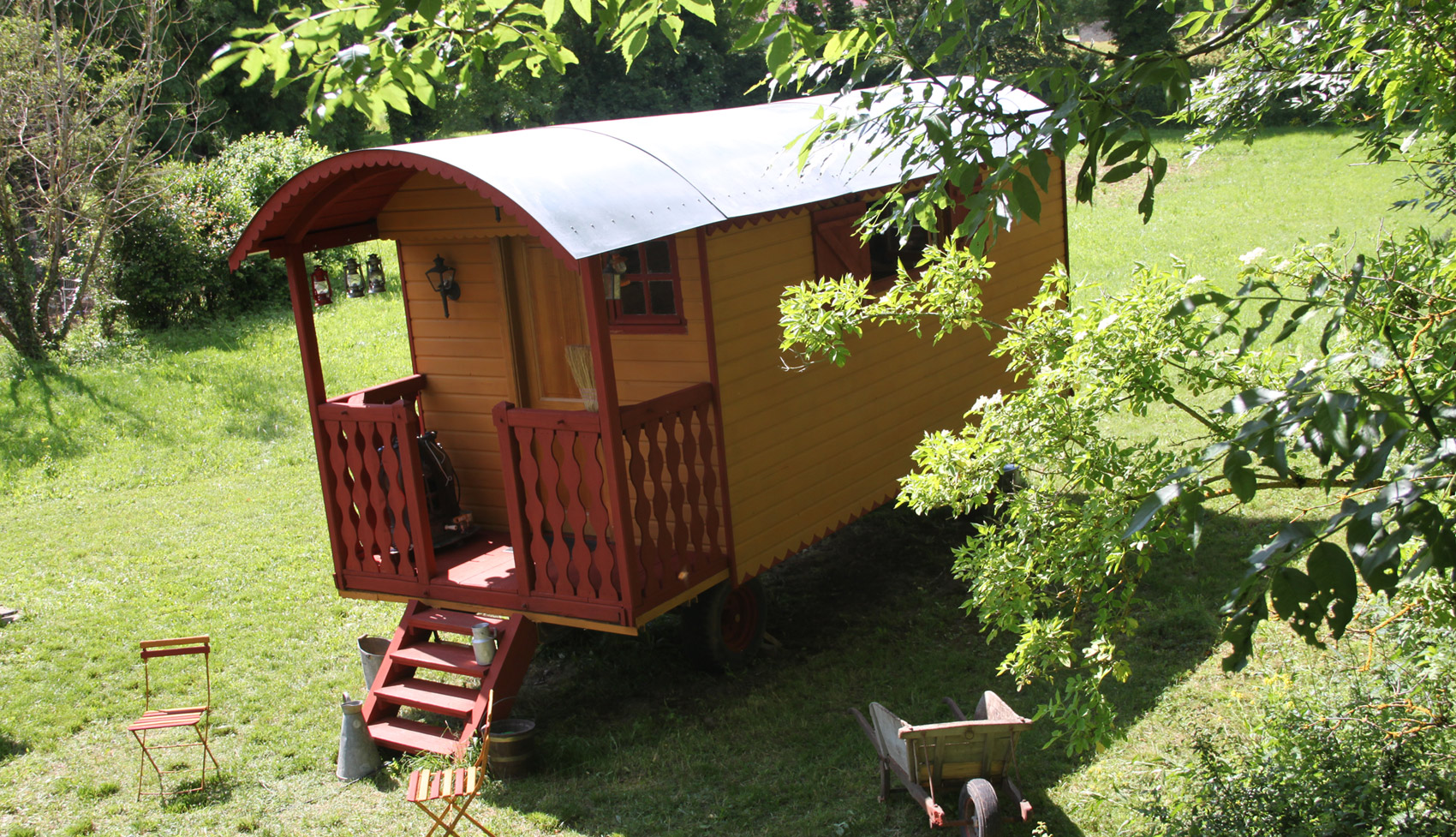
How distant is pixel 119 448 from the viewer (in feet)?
43.2

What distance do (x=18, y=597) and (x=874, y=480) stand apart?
23.3ft

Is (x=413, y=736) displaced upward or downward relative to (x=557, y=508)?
downward

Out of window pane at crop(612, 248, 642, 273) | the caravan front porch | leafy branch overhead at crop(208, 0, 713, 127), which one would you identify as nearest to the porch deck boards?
the caravan front porch

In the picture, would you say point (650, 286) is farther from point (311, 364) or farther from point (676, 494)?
Result: point (311, 364)

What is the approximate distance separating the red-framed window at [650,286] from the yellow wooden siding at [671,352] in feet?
0.18

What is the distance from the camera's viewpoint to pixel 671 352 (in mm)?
6965

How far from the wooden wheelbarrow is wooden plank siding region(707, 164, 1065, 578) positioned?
2.04 meters

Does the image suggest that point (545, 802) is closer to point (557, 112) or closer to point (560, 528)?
point (560, 528)

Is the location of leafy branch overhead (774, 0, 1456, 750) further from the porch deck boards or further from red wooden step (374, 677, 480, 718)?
red wooden step (374, 677, 480, 718)

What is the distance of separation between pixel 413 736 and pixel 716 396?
266 centimetres

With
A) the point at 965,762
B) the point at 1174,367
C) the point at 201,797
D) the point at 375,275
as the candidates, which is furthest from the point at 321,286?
the point at 1174,367

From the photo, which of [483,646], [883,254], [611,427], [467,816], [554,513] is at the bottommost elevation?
[467,816]

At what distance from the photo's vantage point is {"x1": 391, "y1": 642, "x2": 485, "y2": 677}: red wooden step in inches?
257

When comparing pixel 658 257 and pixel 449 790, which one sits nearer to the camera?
pixel 449 790
